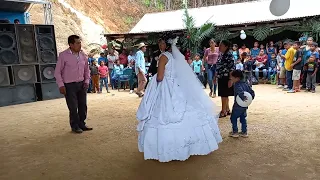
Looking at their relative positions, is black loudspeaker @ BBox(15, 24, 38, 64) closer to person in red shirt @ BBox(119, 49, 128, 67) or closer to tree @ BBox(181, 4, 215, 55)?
person in red shirt @ BBox(119, 49, 128, 67)

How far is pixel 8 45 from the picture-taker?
332 inches

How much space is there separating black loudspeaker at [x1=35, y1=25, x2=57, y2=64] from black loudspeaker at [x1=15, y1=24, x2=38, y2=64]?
5.9 inches

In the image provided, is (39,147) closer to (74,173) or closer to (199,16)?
(74,173)

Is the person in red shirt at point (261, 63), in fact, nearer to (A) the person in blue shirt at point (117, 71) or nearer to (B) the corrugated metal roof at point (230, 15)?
(B) the corrugated metal roof at point (230, 15)

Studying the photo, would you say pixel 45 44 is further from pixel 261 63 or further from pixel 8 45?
pixel 261 63

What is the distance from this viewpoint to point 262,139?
3895mm

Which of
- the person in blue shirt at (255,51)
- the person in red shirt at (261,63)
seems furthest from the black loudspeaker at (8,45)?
the person in blue shirt at (255,51)

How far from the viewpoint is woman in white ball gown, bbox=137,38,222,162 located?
307 centimetres

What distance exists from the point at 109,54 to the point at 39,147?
8.59 metres

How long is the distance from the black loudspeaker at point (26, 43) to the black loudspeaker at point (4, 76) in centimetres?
54

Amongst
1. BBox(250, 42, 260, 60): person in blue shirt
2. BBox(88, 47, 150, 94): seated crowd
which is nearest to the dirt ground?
BBox(88, 47, 150, 94): seated crowd

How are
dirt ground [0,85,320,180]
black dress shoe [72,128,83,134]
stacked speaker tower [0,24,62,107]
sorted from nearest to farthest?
dirt ground [0,85,320,180], black dress shoe [72,128,83,134], stacked speaker tower [0,24,62,107]

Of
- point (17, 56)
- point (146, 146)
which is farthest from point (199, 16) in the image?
point (146, 146)

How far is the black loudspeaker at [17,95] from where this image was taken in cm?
832
